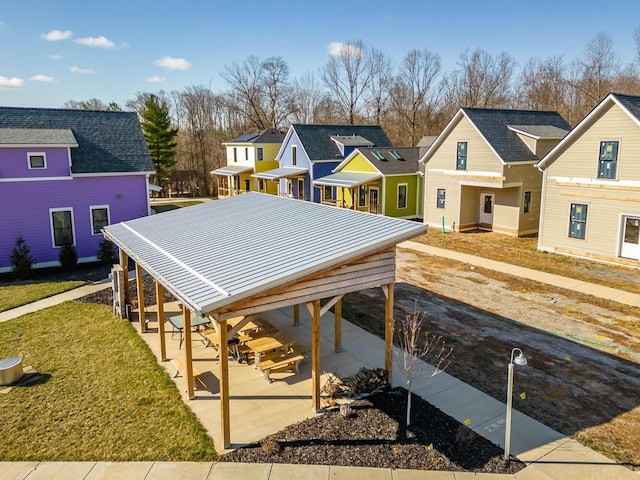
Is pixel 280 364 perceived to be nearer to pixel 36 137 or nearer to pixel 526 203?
pixel 36 137

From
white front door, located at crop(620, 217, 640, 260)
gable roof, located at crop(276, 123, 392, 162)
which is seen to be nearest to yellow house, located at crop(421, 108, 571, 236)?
white front door, located at crop(620, 217, 640, 260)

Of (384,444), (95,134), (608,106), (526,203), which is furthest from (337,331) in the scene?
(526,203)

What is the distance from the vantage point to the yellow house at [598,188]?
1916 centimetres

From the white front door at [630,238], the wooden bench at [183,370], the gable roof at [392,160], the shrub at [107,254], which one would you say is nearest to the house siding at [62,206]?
the shrub at [107,254]

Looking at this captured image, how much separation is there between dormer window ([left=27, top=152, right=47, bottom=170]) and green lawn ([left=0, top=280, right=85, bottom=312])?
5.53 metres

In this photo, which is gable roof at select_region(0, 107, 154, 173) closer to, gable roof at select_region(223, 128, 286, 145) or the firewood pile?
the firewood pile

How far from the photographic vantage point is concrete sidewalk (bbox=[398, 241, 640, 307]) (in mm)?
16206

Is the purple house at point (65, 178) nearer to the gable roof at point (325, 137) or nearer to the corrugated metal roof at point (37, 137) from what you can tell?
the corrugated metal roof at point (37, 137)

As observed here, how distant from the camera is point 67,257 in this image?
70.9 ft

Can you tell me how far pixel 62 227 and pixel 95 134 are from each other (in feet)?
17.1

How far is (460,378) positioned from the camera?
10328 mm

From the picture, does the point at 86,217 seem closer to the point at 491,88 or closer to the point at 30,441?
the point at 30,441

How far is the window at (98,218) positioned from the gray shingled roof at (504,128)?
66.0ft

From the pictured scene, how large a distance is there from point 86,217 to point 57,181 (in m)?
2.07
